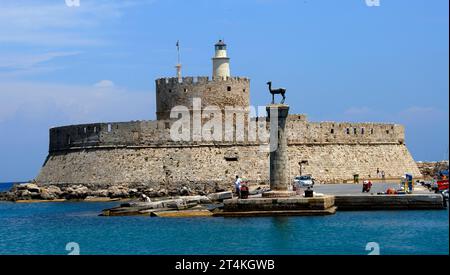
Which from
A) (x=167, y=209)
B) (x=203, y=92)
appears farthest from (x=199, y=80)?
(x=167, y=209)

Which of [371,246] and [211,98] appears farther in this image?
[211,98]

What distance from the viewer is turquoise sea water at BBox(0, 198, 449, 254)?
1886 cm

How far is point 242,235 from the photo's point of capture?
2072cm

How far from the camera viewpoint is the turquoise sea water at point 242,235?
18.9 metres

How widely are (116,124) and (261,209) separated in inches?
658

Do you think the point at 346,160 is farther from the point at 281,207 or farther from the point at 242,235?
the point at 242,235

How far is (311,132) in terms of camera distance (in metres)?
39.4

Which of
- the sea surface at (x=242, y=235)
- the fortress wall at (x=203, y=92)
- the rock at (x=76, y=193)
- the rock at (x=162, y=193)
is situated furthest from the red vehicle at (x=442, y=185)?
the rock at (x=76, y=193)

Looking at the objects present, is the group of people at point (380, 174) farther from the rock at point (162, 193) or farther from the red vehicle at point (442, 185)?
the red vehicle at point (442, 185)
